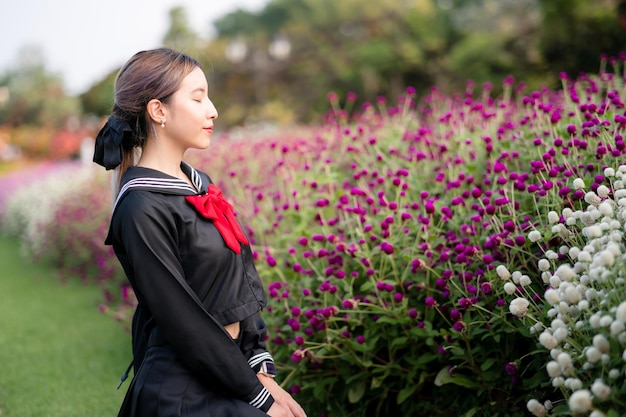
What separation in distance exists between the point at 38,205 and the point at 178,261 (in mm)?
8864

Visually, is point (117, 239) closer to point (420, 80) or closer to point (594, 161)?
point (594, 161)

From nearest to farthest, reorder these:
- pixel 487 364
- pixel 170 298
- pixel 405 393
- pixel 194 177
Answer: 1. pixel 170 298
2. pixel 194 177
3. pixel 487 364
4. pixel 405 393

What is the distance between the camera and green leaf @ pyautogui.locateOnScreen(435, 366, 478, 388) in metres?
2.29

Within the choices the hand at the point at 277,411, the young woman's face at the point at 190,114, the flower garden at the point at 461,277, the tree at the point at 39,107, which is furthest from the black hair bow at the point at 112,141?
the tree at the point at 39,107

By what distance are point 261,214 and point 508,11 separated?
26254 mm

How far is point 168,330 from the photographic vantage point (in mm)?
1604

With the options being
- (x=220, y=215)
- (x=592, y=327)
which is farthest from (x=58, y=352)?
(x=592, y=327)

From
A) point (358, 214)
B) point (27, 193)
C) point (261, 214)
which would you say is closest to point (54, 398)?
point (261, 214)

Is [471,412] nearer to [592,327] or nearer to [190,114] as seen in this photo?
[592,327]

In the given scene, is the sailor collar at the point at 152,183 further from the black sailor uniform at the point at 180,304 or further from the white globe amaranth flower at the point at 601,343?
the white globe amaranth flower at the point at 601,343

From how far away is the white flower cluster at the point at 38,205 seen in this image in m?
7.95

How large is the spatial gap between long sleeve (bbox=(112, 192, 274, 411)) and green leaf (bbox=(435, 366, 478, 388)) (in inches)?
36.3

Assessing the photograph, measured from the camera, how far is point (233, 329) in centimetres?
181

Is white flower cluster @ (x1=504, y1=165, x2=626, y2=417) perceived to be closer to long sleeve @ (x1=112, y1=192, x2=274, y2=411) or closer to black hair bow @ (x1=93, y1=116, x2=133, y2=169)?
long sleeve @ (x1=112, y1=192, x2=274, y2=411)
